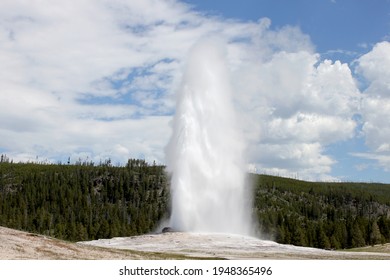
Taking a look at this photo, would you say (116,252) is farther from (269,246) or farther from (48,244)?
(269,246)

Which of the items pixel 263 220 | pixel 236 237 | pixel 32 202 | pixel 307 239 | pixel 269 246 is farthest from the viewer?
pixel 32 202

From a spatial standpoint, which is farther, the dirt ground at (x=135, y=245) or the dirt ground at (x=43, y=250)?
the dirt ground at (x=135, y=245)

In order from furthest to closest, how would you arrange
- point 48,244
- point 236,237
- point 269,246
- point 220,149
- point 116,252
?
point 220,149 → point 236,237 → point 269,246 → point 116,252 → point 48,244

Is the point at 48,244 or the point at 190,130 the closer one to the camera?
the point at 48,244

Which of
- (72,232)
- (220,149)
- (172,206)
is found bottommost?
(72,232)

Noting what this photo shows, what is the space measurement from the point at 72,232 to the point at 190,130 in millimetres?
47484

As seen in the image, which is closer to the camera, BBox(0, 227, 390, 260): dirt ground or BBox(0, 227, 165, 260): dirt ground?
BBox(0, 227, 165, 260): dirt ground

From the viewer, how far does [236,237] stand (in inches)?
2418

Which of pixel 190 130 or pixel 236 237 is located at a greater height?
pixel 190 130

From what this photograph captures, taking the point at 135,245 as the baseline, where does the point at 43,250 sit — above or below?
above

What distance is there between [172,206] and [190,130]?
12.1 meters

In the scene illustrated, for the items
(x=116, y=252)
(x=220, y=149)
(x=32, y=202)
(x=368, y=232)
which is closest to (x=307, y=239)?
(x=368, y=232)

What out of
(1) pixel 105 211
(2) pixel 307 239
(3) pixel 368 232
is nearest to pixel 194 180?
(2) pixel 307 239

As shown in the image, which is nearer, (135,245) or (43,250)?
(43,250)
